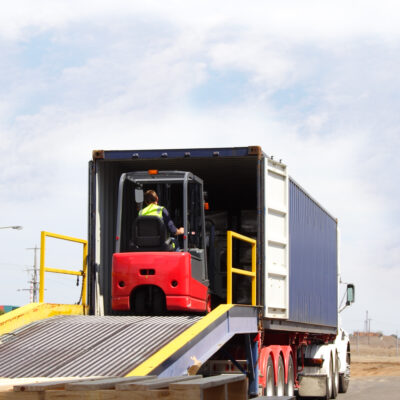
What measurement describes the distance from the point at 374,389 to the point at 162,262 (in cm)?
1201

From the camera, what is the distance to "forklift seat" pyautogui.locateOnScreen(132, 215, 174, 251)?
12367mm

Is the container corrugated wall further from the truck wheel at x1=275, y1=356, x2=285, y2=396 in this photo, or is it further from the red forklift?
the red forklift

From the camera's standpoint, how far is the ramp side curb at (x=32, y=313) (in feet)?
36.2

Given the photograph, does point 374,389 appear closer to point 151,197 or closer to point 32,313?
point 151,197

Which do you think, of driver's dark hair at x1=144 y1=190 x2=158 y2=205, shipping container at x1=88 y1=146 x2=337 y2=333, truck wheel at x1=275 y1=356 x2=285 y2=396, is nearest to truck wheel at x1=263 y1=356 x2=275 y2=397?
truck wheel at x1=275 y1=356 x2=285 y2=396

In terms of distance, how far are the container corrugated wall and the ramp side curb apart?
3864 millimetres

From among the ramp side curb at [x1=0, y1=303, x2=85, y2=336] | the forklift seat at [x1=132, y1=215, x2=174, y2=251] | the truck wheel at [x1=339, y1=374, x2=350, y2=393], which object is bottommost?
the truck wheel at [x1=339, y1=374, x2=350, y2=393]

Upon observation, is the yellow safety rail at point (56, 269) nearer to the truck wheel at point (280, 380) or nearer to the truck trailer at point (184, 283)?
the truck trailer at point (184, 283)

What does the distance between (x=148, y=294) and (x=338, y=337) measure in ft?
35.6

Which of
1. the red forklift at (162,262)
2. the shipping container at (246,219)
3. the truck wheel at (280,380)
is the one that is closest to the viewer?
the red forklift at (162,262)

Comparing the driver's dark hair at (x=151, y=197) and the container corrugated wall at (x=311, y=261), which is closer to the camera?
the driver's dark hair at (x=151, y=197)

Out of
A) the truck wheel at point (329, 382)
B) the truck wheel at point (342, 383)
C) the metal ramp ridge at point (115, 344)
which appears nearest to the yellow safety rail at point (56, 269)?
the metal ramp ridge at point (115, 344)

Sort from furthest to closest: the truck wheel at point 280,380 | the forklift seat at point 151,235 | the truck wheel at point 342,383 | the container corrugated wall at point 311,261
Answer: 1. the truck wheel at point 342,383
2. the container corrugated wall at point 311,261
3. the truck wheel at point 280,380
4. the forklift seat at point 151,235

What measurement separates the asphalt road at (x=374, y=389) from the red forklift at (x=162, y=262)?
7.67 meters
